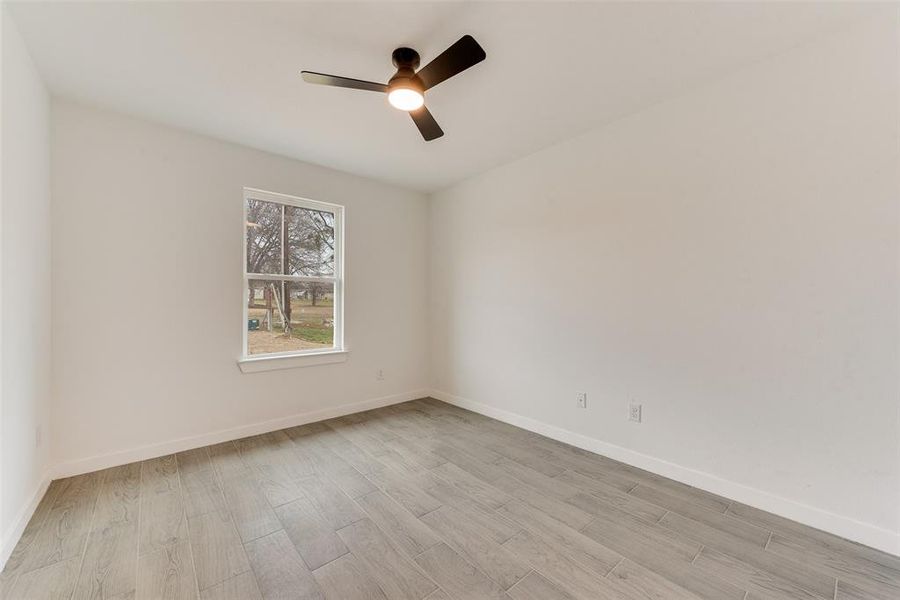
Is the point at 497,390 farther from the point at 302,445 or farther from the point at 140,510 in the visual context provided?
the point at 140,510

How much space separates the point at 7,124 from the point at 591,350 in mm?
3624

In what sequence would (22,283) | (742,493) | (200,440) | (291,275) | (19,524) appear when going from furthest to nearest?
1. (291,275)
2. (200,440)
3. (742,493)
4. (22,283)
5. (19,524)

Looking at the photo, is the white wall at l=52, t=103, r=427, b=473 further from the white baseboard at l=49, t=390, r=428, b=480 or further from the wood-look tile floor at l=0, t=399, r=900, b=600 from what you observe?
the wood-look tile floor at l=0, t=399, r=900, b=600

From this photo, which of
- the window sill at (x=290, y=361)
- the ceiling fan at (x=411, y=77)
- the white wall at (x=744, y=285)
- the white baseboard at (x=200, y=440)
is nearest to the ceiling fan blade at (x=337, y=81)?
the ceiling fan at (x=411, y=77)

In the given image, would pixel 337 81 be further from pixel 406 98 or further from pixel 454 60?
pixel 454 60

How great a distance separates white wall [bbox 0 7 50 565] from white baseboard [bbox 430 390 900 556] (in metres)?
3.25

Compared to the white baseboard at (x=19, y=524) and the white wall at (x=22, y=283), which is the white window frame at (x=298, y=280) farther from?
the white baseboard at (x=19, y=524)

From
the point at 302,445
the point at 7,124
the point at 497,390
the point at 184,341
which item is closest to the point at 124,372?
the point at 184,341

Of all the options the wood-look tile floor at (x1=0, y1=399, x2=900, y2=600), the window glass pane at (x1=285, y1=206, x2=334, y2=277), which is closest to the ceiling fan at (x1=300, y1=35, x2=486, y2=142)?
the window glass pane at (x1=285, y1=206, x2=334, y2=277)

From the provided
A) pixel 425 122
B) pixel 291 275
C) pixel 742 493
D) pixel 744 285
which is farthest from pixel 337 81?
pixel 742 493

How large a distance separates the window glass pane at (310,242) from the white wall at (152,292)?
236mm

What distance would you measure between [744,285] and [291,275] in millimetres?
3496

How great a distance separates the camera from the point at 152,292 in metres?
2.64

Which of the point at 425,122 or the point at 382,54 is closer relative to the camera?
the point at 382,54
